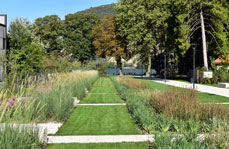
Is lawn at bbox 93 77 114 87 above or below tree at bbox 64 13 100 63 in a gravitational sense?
below

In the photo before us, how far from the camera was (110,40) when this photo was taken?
45.4 metres

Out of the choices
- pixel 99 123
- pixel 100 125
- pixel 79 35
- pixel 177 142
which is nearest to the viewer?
pixel 177 142

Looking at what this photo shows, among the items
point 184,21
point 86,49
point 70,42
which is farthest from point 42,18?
point 184,21

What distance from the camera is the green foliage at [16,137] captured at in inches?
179

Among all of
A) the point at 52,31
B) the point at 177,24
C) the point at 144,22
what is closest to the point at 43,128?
the point at 177,24

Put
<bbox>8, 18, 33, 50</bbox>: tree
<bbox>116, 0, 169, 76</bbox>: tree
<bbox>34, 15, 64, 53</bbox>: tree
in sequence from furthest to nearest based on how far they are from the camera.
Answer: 1. <bbox>34, 15, 64, 53</bbox>: tree
2. <bbox>8, 18, 33, 50</bbox>: tree
3. <bbox>116, 0, 169, 76</bbox>: tree

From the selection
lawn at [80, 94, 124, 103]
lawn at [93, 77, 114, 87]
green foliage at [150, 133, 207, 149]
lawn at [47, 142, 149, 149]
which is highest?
green foliage at [150, 133, 207, 149]

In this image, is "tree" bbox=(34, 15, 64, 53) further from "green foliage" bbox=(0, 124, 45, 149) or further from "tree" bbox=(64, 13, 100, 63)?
"green foliage" bbox=(0, 124, 45, 149)

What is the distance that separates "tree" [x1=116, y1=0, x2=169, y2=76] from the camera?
122 ft

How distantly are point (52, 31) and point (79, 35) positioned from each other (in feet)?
21.9

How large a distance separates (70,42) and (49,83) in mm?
49275

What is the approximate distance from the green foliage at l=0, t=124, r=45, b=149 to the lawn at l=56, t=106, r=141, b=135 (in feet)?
6.10

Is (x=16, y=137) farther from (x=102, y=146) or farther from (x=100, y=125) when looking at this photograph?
(x=100, y=125)

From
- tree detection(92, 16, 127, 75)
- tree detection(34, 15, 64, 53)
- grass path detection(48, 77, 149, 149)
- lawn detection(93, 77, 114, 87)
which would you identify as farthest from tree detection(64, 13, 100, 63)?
grass path detection(48, 77, 149, 149)
